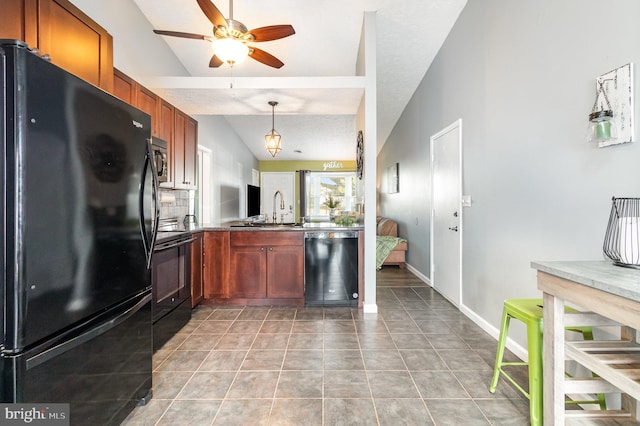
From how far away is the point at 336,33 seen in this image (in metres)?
3.62

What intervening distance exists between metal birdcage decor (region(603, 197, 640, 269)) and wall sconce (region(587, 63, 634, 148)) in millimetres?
335

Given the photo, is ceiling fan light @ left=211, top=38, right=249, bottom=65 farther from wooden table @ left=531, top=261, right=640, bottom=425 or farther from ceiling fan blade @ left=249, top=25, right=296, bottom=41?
wooden table @ left=531, top=261, right=640, bottom=425

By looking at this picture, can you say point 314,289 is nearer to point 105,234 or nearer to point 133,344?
point 133,344

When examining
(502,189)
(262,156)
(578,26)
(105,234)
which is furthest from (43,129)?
(262,156)

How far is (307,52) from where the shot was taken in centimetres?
402

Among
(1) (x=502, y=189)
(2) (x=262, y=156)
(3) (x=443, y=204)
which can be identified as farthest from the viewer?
(2) (x=262, y=156)

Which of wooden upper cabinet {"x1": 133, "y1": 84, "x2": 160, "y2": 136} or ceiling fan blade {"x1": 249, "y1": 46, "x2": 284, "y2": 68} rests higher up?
ceiling fan blade {"x1": 249, "y1": 46, "x2": 284, "y2": 68}

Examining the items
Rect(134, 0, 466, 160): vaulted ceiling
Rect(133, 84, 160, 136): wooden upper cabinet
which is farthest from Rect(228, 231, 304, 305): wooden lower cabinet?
Rect(134, 0, 466, 160): vaulted ceiling

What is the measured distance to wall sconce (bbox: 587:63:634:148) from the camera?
1.45 m

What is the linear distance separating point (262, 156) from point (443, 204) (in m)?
6.31

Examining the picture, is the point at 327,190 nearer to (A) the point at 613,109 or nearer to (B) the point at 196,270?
(B) the point at 196,270

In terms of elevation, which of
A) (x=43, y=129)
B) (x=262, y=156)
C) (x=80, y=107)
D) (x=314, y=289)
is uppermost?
(x=262, y=156)

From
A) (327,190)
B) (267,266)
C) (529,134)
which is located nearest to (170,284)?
(267,266)

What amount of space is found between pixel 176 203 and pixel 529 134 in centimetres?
371
